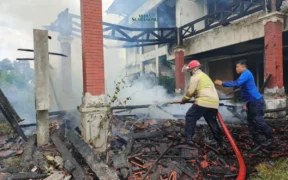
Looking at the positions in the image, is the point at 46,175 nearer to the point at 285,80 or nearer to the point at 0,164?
the point at 0,164

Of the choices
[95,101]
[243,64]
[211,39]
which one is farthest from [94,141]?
[211,39]

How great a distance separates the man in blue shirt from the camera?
541 cm

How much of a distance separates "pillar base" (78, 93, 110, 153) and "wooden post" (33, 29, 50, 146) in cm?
83

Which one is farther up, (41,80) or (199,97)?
(41,80)

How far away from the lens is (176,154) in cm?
529

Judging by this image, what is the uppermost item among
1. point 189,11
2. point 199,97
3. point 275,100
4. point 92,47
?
point 189,11

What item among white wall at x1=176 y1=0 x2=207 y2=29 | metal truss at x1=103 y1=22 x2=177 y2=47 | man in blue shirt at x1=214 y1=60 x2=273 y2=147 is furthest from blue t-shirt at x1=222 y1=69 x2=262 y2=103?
white wall at x1=176 y1=0 x2=207 y2=29

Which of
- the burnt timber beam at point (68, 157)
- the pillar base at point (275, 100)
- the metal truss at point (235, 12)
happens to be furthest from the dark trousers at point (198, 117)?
the metal truss at point (235, 12)

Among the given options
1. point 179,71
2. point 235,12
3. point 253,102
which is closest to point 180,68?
point 179,71

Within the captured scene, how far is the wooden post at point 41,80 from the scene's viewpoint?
5.33m

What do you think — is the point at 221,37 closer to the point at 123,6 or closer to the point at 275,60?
the point at 275,60

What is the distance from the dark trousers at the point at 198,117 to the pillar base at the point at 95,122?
1.83 meters

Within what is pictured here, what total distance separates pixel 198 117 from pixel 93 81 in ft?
8.30

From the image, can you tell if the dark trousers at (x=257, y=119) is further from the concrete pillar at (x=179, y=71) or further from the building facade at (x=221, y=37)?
the concrete pillar at (x=179, y=71)
